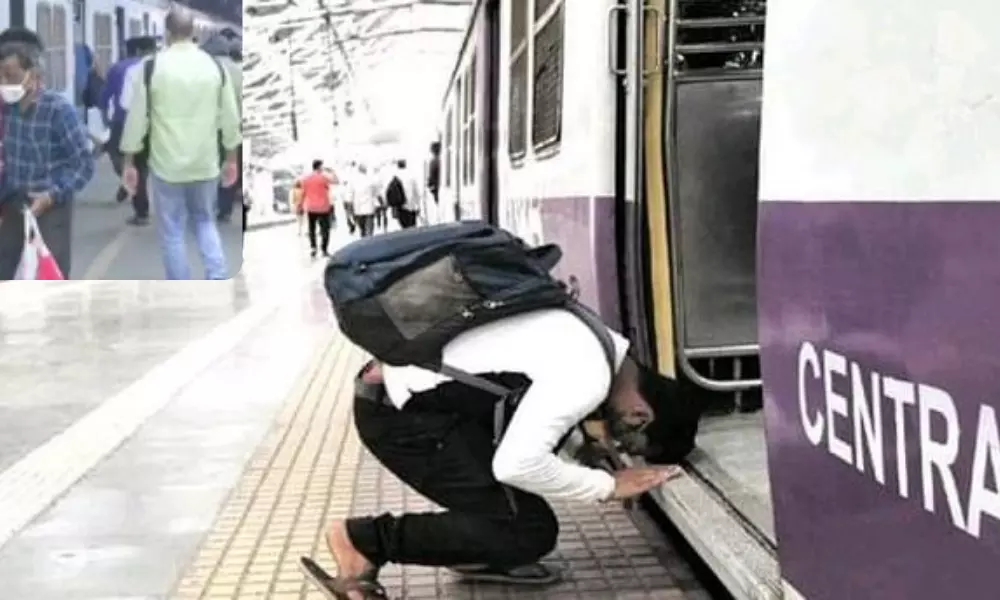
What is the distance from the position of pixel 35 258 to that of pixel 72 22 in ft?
5.71

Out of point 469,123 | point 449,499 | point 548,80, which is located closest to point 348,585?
point 449,499

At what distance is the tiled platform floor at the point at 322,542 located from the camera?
482 cm

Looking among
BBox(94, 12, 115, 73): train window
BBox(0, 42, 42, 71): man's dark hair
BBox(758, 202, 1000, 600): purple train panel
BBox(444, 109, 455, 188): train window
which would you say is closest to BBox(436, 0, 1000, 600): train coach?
BBox(758, 202, 1000, 600): purple train panel

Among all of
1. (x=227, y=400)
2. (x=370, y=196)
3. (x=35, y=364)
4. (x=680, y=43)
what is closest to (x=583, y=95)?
(x=680, y=43)

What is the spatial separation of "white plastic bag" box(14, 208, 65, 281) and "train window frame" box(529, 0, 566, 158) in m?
5.54

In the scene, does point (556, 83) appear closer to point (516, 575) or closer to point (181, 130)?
point (516, 575)

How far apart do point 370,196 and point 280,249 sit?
3.61 meters

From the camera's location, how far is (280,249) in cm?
3016

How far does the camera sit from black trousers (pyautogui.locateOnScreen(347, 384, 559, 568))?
14.1 feet

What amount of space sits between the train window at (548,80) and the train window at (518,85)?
386mm

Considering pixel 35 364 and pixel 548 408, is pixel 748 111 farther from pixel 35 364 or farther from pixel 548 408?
pixel 35 364

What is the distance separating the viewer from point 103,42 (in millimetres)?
11102

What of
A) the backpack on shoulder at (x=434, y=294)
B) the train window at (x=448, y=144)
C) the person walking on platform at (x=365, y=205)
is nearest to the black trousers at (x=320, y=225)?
the person walking on platform at (x=365, y=205)

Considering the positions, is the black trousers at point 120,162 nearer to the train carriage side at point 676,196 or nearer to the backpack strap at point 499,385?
the train carriage side at point 676,196
